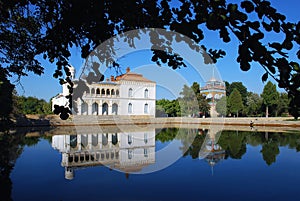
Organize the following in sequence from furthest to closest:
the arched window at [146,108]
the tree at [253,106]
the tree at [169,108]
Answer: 1. the tree at [253,106]
2. the arched window at [146,108]
3. the tree at [169,108]

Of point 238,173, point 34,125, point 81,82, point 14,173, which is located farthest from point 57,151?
point 34,125

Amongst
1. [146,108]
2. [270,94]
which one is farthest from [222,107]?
[146,108]

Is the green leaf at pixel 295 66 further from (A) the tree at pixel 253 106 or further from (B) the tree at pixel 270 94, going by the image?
(A) the tree at pixel 253 106

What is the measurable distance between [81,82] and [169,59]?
32.6 inches

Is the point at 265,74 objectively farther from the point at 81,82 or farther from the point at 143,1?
the point at 81,82

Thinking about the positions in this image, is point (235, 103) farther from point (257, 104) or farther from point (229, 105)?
point (257, 104)

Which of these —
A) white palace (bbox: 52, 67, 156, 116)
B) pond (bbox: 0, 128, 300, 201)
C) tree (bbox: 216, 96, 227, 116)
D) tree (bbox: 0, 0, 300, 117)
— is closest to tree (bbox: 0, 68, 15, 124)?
tree (bbox: 0, 0, 300, 117)

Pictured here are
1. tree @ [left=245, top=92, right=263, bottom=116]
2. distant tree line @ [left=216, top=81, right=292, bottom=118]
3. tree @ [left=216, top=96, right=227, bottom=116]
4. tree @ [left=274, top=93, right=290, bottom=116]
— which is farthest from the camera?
tree @ [left=245, top=92, right=263, bottom=116]

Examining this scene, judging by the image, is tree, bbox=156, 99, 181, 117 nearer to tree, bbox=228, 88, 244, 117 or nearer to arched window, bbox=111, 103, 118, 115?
arched window, bbox=111, 103, 118, 115

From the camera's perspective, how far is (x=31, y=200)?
4508mm

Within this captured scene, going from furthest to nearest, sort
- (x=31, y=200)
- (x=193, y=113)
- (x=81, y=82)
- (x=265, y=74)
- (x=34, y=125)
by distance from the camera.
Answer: (x=193, y=113), (x=34, y=125), (x=31, y=200), (x=81, y=82), (x=265, y=74)

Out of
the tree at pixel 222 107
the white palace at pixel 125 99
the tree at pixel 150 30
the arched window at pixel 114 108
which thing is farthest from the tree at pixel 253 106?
the tree at pixel 150 30

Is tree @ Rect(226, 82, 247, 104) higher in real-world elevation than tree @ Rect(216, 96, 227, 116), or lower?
higher

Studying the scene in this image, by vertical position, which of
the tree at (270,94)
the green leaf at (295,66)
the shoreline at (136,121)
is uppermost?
the tree at (270,94)
